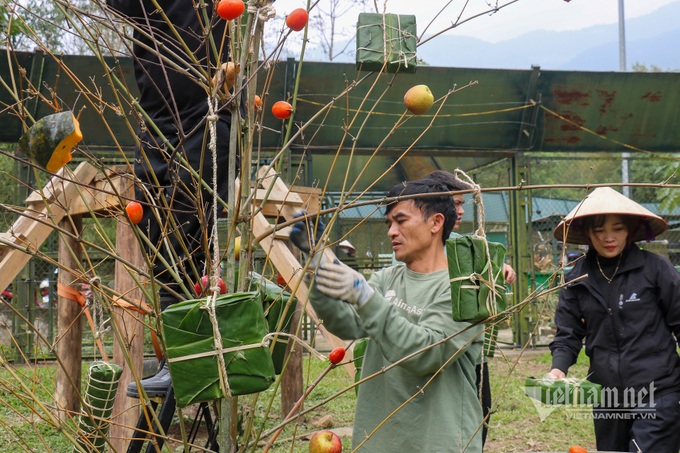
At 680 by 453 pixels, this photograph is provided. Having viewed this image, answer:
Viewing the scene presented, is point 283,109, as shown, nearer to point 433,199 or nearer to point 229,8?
point 229,8

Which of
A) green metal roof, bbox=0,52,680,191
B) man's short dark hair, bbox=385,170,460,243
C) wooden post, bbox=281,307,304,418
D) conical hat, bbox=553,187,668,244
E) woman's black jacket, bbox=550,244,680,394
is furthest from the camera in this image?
green metal roof, bbox=0,52,680,191

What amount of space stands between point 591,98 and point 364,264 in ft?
10.8

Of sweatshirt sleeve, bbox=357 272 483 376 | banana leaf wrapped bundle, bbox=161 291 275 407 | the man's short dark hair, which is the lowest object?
sweatshirt sleeve, bbox=357 272 483 376

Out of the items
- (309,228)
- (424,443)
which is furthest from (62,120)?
(424,443)

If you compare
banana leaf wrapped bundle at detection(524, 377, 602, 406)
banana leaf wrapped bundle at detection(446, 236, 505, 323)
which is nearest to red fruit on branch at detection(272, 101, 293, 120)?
banana leaf wrapped bundle at detection(446, 236, 505, 323)

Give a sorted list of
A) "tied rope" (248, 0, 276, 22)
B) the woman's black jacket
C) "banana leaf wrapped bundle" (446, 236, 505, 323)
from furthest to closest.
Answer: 1. the woman's black jacket
2. "banana leaf wrapped bundle" (446, 236, 505, 323)
3. "tied rope" (248, 0, 276, 22)

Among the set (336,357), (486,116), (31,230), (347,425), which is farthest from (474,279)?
(486,116)

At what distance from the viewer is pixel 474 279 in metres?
1.80

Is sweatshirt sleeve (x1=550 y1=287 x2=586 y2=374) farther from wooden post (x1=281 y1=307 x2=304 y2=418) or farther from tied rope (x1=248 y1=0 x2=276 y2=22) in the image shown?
tied rope (x1=248 y1=0 x2=276 y2=22)

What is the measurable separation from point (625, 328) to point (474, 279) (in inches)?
97.8

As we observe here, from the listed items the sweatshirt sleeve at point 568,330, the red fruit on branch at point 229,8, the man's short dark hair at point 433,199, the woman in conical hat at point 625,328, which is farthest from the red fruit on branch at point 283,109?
the sweatshirt sleeve at point 568,330

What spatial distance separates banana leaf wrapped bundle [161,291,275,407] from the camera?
4.68 ft

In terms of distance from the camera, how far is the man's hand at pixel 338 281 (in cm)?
199

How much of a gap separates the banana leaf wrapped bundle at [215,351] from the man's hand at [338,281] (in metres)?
0.55
